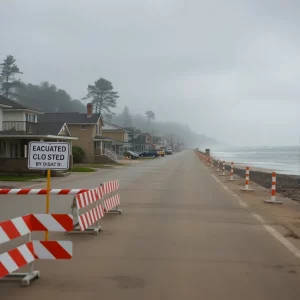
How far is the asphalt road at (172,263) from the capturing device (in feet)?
17.7

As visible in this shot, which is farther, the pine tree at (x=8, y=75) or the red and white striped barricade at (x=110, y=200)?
the pine tree at (x=8, y=75)

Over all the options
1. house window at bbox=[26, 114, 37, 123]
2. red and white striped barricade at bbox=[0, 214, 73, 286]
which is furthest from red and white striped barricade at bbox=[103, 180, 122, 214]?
A: house window at bbox=[26, 114, 37, 123]

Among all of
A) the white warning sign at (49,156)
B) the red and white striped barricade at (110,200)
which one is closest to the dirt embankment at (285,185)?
the red and white striped barricade at (110,200)

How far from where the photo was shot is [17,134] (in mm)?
30938

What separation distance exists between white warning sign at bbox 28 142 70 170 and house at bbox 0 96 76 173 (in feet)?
75.9

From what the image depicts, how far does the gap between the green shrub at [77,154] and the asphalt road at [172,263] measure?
39.0m

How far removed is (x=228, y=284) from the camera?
225 inches

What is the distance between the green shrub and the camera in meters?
50.3

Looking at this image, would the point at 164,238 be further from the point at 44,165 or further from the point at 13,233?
the point at 13,233

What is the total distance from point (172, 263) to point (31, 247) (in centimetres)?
226

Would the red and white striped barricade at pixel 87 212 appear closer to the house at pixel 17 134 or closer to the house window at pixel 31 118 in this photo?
the house at pixel 17 134

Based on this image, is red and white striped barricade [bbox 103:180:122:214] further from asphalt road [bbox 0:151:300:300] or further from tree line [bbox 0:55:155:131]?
tree line [bbox 0:55:155:131]

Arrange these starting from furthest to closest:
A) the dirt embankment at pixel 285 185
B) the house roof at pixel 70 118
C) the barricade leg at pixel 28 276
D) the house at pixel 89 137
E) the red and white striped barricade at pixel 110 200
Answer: the house roof at pixel 70 118 < the house at pixel 89 137 < the dirt embankment at pixel 285 185 < the red and white striped barricade at pixel 110 200 < the barricade leg at pixel 28 276

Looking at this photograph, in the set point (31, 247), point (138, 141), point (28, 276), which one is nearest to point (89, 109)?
point (31, 247)
